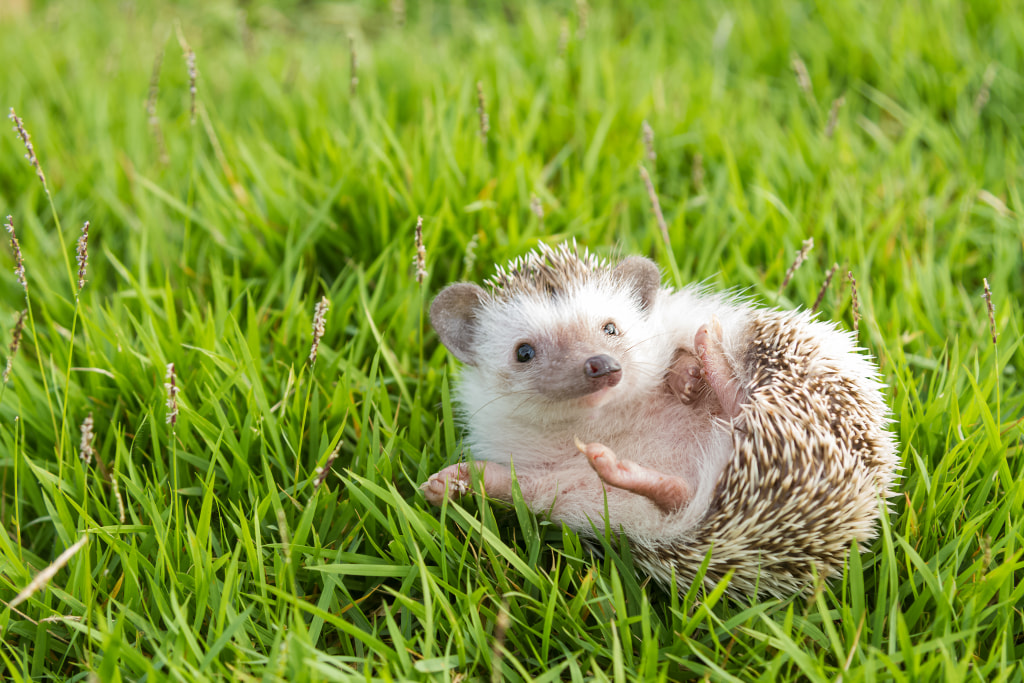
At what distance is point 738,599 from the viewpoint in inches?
84.7

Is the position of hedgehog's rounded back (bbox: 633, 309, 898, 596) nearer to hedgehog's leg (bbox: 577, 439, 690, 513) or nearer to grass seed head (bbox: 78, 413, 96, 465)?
hedgehog's leg (bbox: 577, 439, 690, 513)

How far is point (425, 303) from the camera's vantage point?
3.35 metres

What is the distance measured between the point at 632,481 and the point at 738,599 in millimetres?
437

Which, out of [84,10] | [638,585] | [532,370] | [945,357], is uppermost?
[84,10]

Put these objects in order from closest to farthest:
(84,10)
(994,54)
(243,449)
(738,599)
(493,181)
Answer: (738,599), (243,449), (493,181), (994,54), (84,10)

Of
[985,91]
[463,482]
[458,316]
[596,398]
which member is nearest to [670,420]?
[596,398]

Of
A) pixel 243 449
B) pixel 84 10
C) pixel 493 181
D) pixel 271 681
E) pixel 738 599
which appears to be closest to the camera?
pixel 271 681

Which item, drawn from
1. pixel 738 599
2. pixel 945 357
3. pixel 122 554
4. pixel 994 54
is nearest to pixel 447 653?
pixel 738 599

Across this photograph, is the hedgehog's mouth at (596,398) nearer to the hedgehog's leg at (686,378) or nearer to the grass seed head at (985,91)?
the hedgehog's leg at (686,378)

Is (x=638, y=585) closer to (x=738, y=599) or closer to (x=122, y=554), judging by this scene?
(x=738, y=599)

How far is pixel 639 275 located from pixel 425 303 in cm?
103

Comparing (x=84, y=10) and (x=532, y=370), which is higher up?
(x=84, y=10)

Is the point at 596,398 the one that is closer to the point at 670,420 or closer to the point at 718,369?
the point at 670,420

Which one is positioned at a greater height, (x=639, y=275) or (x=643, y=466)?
(x=639, y=275)
